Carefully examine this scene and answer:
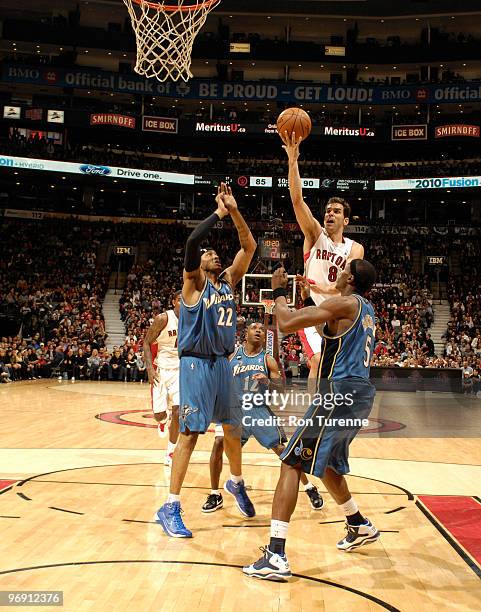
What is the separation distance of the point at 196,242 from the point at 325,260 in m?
1.43

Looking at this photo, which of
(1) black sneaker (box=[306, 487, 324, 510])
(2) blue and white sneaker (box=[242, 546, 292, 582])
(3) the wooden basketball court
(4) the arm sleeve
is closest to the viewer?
(3) the wooden basketball court

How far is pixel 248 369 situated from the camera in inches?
284

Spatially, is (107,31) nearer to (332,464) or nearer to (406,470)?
(406,470)

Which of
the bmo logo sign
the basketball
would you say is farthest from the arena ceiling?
the basketball

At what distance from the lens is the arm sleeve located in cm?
526

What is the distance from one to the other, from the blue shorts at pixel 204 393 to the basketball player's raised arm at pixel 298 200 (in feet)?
4.46

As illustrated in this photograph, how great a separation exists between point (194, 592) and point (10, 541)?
1601 mm

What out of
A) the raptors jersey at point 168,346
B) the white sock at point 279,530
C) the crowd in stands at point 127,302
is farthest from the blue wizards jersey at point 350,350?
the crowd in stands at point 127,302

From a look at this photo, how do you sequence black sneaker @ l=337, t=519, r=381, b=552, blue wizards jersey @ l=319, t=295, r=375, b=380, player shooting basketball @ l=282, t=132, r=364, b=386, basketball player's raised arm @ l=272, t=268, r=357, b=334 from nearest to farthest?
basketball player's raised arm @ l=272, t=268, r=357, b=334 → blue wizards jersey @ l=319, t=295, r=375, b=380 → black sneaker @ l=337, t=519, r=381, b=552 → player shooting basketball @ l=282, t=132, r=364, b=386

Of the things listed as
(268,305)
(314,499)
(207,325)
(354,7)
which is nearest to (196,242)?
(207,325)

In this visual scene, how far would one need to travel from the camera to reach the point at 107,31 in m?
36.0

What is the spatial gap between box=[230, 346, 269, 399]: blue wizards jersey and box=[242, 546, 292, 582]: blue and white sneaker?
281cm

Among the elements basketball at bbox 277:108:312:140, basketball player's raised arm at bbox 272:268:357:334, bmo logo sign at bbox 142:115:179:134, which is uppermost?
bmo logo sign at bbox 142:115:179:134

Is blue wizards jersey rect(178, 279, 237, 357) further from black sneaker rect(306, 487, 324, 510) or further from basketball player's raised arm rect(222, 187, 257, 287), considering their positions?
black sneaker rect(306, 487, 324, 510)
